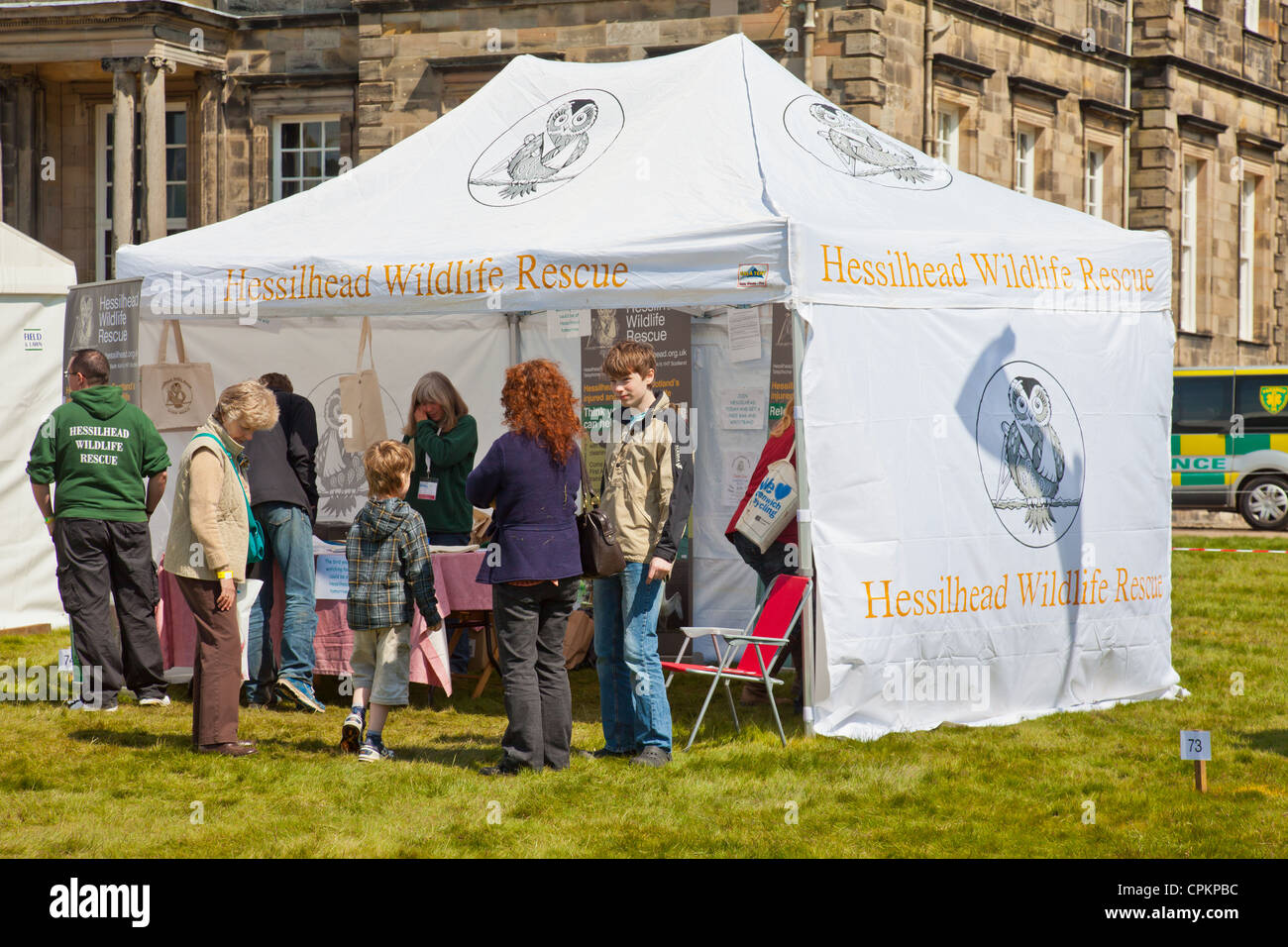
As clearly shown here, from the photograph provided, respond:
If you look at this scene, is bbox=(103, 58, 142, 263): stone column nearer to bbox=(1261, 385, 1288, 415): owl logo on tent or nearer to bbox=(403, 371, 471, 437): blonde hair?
bbox=(403, 371, 471, 437): blonde hair

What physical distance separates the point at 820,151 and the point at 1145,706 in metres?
3.50

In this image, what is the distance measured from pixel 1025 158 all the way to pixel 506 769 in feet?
69.5

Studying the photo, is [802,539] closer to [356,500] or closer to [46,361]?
[356,500]

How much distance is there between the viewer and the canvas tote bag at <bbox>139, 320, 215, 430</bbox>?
10.0 metres

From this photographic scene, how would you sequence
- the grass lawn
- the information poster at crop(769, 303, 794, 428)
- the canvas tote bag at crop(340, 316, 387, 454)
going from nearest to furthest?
the grass lawn
the information poster at crop(769, 303, 794, 428)
the canvas tote bag at crop(340, 316, 387, 454)

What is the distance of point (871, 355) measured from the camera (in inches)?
304

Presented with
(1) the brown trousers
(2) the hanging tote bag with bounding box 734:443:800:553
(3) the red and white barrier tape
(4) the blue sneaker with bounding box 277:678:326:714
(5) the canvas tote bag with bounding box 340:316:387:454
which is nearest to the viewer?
(1) the brown trousers

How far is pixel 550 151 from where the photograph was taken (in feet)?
29.2

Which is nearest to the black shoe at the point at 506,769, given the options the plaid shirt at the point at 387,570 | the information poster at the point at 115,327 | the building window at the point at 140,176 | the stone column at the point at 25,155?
the plaid shirt at the point at 387,570

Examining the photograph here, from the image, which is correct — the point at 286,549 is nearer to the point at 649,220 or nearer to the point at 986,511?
the point at 649,220

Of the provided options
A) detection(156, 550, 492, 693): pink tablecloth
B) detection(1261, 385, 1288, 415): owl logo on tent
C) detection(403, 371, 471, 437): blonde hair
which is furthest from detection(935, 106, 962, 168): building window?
detection(156, 550, 492, 693): pink tablecloth

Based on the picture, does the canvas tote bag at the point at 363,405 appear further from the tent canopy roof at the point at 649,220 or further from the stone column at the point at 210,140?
the stone column at the point at 210,140

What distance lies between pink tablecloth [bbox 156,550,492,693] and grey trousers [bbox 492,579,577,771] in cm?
205

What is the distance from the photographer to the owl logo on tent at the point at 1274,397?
20688 millimetres
